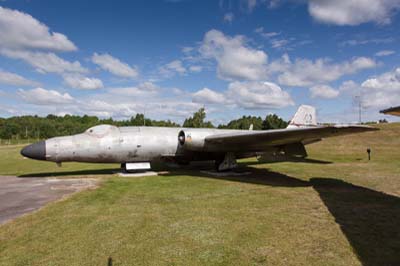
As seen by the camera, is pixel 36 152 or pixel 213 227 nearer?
pixel 213 227

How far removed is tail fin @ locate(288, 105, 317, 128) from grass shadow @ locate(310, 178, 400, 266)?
23.3ft

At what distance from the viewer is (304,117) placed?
57.4 ft

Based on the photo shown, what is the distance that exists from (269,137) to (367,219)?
582cm

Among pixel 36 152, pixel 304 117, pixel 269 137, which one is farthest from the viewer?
pixel 304 117

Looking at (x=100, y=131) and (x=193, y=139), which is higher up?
(x=100, y=131)

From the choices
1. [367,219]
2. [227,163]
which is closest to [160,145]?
[227,163]

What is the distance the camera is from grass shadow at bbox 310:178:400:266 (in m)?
4.66

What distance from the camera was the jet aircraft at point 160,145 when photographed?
12.1 meters

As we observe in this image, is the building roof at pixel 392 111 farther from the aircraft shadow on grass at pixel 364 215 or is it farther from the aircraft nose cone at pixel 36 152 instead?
the aircraft nose cone at pixel 36 152

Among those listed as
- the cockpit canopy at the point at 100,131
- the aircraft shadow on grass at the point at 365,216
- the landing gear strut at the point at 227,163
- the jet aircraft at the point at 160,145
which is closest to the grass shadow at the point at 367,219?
→ the aircraft shadow on grass at the point at 365,216

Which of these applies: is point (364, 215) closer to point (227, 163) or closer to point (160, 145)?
point (227, 163)

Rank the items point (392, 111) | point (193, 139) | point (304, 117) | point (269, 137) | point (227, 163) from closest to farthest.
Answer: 1. point (392, 111)
2. point (269, 137)
3. point (193, 139)
4. point (227, 163)
5. point (304, 117)

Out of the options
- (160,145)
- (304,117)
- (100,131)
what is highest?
(304,117)

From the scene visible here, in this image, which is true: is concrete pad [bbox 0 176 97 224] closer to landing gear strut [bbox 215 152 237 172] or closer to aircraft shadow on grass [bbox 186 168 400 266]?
landing gear strut [bbox 215 152 237 172]
